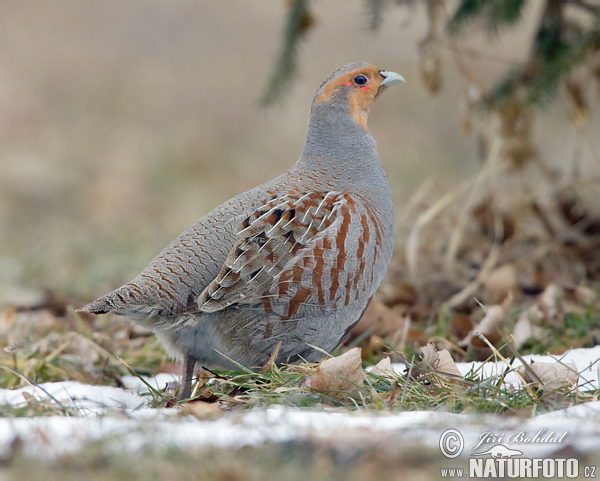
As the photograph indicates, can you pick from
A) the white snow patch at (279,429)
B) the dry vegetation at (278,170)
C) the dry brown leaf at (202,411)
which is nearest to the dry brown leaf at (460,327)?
the dry vegetation at (278,170)

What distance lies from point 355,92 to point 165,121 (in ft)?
32.2

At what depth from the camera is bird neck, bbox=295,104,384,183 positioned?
169 inches

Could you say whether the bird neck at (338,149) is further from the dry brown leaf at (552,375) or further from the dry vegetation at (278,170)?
the dry brown leaf at (552,375)

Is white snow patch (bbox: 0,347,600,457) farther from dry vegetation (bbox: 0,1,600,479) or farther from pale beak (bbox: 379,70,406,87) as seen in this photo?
pale beak (bbox: 379,70,406,87)

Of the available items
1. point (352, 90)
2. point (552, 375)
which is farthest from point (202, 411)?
point (352, 90)

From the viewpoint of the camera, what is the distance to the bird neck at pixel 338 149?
14.1 feet

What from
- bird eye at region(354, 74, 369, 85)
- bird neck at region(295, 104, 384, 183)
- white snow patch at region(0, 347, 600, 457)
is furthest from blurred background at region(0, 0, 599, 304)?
white snow patch at region(0, 347, 600, 457)

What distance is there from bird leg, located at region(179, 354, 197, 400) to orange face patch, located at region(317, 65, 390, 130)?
1681mm

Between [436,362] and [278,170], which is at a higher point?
[278,170]

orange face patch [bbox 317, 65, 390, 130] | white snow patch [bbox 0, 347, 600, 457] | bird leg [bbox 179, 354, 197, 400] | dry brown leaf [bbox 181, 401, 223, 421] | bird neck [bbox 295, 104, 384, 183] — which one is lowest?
bird leg [bbox 179, 354, 197, 400]

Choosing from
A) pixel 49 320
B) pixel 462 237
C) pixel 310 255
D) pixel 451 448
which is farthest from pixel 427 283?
pixel 451 448

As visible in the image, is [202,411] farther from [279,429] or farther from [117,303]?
[117,303]

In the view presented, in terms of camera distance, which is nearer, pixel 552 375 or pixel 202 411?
pixel 202 411

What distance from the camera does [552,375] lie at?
350 centimetres
